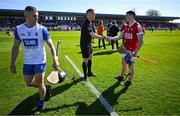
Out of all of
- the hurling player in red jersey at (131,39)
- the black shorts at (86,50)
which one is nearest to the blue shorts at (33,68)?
the hurling player in red jersey at (131,39)

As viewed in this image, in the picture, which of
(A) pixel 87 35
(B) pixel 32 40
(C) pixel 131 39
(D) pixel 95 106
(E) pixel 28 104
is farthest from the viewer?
(A) pixel 87 35

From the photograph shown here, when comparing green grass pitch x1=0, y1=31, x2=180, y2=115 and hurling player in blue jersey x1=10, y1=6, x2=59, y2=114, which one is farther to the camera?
green grass pitch x1=0, y1=31, x2=180, y2=115

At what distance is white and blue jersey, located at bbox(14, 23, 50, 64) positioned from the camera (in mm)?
4910

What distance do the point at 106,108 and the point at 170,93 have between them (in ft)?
7.14

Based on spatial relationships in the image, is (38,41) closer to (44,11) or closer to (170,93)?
(170,93)

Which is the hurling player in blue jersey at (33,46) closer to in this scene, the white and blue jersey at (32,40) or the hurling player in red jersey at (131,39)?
the white and blue jersey at (32,40)

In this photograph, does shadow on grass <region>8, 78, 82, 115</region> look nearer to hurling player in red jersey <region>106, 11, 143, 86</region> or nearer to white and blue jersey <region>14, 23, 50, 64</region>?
white and blue jersey <region>14, 23, 50, 64</region>

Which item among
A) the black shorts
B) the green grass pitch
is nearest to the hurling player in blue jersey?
the green grass pitch

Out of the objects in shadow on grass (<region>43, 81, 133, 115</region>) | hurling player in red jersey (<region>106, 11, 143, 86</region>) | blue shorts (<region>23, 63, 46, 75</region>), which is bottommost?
shadow on grass (<region>43, 81, 133, 115</region>)

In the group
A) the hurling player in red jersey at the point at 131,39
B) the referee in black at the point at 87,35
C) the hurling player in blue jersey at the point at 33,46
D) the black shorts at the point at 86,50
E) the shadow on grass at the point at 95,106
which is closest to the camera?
the hurling player in blue jersey at the point at 33,46

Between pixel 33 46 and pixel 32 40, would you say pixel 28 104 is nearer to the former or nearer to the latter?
pixel 33 46

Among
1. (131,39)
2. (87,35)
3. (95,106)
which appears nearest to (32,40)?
(95,106)

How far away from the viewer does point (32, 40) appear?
4.94 metres

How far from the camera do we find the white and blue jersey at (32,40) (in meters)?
4.91
